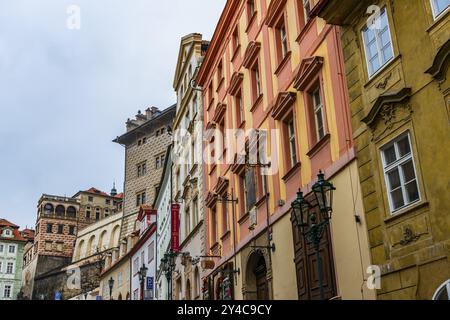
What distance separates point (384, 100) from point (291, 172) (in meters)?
5.15

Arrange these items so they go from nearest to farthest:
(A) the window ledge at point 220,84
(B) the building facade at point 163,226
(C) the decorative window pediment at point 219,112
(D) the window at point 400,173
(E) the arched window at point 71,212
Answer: (D) the window at point 400,173 < (C) the decorative window pediment at point 219,112 < (A) the window ledge at point 220,84 < (B) the building facade at point 163,226 < (E) the arched window at point 71,212

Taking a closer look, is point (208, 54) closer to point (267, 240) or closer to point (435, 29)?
point (267, 240)

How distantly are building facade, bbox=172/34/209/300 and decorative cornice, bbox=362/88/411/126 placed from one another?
15510 millimetres

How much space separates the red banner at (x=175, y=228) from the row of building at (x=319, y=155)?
139mm

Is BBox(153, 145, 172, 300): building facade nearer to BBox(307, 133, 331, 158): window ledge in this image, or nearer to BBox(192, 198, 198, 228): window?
BBox(192, 198, 198, 228): window

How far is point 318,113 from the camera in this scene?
15.0 m

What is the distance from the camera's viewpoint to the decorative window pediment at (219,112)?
2447 centimetres

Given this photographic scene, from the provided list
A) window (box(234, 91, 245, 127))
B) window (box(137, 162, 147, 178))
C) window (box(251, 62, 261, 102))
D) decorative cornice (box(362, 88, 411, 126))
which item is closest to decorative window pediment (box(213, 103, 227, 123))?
window (box(234, 91, 245, 127))

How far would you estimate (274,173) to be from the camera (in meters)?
17.4

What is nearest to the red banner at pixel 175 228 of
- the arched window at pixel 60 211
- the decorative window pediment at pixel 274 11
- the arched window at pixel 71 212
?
the decorative window pediment at pixel 274 11

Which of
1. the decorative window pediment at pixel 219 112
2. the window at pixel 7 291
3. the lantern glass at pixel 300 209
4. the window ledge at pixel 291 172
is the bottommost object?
the lantern glass at pixel 300 209

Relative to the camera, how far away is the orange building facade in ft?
42.5

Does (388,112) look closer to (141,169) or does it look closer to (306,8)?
(306,8)

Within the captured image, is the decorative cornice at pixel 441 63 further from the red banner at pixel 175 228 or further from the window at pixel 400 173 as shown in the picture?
the red banner at pixel 175 228
